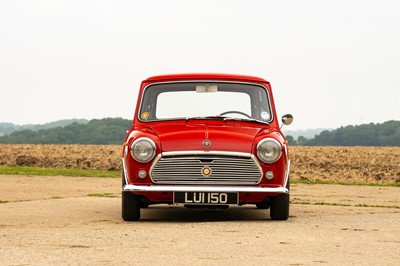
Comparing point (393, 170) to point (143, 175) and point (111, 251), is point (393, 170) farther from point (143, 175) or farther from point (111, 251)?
point (111, 251)

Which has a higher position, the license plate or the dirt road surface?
the license plate

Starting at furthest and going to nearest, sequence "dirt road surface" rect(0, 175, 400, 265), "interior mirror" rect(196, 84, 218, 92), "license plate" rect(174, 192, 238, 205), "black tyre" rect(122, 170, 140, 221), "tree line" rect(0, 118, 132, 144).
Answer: "tree line" rect(0, 118, 132, 144) → "interior mirror" rect(196, 84, 218, 92) → "black tyre" rect(122, 170, 140, 221) → "license plate" rect(174, 192, 238, 205) → "dirt road surface" rect(0, 175, 400, 265)

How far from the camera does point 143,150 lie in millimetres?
10023

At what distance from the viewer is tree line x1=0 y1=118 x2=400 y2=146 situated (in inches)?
3231

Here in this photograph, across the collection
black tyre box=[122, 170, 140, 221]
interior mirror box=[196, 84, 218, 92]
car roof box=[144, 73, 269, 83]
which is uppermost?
car roof box=[144, 73, 269, 83]

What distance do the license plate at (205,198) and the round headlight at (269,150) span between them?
62cm

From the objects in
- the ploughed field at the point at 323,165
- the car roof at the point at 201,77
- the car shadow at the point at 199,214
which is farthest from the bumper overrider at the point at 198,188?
the ploughed field at the point at 323,165

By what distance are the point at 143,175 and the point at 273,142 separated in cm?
163

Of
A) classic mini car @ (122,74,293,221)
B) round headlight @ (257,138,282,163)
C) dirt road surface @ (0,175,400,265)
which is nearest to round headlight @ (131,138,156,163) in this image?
classic mini car @ (122,74,293,221)

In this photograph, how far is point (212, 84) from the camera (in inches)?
437

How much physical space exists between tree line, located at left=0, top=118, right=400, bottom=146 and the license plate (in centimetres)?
7054

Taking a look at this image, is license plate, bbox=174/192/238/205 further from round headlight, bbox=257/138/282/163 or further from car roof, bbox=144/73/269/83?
car roof, bbox=144/73/269/83

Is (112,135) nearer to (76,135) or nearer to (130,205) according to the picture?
(76,135)

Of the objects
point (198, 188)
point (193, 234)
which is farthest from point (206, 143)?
point (193, 234)
